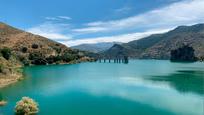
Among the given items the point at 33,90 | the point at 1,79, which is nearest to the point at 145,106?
the point at 33,90

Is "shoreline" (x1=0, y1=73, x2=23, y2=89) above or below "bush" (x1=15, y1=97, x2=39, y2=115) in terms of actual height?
above

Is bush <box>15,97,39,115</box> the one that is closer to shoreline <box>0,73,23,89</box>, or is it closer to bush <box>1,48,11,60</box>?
shoreline <box>0,73,23,89</box>

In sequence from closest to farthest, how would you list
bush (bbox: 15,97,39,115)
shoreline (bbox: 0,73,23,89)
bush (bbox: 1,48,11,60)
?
bush (bbox: 15,97,39,115)
shoreline (bbox: 0,73,23,89)
bush (bbox: 1,48,11,60)

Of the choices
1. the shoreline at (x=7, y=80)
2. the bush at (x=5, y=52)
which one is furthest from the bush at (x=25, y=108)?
the bush at (x=5, y=52)

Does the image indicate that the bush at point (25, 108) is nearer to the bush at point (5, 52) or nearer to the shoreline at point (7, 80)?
the shoreline at point (7, 80)

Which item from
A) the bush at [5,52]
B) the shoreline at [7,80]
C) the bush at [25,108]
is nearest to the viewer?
the bush at [25,108]

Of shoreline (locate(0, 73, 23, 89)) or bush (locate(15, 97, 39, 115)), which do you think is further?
shoreline (locate(0, 73, 23, 89))

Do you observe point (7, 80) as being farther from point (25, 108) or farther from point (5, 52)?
point (5, 52)

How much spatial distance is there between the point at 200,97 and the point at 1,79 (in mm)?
65009

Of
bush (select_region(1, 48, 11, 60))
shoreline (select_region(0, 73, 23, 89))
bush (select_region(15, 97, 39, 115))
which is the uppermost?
bush (select_region(1, 48, 11, 60))

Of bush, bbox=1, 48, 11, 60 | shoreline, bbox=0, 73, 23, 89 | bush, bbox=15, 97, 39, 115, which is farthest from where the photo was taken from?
bush, bbox=1, 48, 11, 60

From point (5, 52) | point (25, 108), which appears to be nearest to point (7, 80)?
point (25, 108)

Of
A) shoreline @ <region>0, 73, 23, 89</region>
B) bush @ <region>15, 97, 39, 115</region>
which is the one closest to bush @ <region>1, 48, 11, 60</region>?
shoreline @ <region>0, 73, 23, 89</region>

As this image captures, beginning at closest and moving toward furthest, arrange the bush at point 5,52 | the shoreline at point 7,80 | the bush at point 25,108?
the bush at point 25,108
the shoreline at point 7,80
the bush at point 5,52
